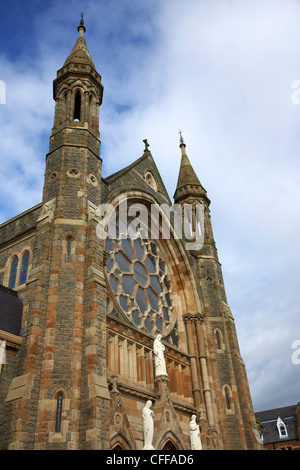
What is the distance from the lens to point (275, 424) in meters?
41.8

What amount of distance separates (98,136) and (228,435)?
1429cm

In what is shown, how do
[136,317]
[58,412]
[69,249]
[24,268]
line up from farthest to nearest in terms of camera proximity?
1. [136,317]
2. [24,268]
3. [69,249]
4. [58,412]

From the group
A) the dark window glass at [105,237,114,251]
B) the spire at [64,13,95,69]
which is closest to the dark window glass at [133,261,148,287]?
the dark window glass at [105,237,114,251]

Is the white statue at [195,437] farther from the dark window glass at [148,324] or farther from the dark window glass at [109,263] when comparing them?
the dark window glass at [109,263]

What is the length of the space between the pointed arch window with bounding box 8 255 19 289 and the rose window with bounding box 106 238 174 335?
3743 millimetres

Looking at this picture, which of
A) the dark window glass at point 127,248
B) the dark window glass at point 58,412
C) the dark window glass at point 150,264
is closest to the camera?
the dark window glass at point 58,412

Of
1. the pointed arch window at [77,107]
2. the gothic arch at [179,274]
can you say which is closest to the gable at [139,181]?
the gothic arch at [179,274]

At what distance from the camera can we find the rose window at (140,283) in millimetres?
18781

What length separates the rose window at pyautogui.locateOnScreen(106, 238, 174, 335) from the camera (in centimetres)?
1878

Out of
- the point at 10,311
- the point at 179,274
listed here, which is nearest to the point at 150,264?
the point at 179,274

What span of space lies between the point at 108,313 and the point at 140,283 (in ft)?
11.8

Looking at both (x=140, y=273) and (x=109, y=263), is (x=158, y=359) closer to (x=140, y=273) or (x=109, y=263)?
(x=109, y=263)

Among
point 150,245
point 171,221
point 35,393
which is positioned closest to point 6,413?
point 35,393

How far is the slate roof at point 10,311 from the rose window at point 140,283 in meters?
3.70
